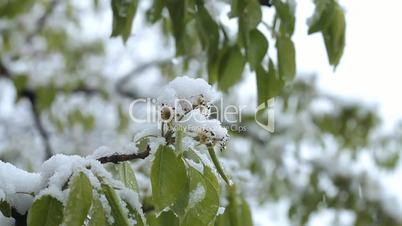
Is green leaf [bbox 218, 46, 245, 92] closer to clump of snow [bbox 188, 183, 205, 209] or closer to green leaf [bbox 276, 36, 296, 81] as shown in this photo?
green leaf [bbox 276, 36, 296, 81]

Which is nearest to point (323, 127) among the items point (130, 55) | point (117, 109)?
point (117, 109)

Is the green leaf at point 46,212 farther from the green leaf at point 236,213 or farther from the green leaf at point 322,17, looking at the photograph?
the green leaf at point 322,17

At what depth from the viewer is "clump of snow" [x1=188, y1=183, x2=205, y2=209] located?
0.79 meters

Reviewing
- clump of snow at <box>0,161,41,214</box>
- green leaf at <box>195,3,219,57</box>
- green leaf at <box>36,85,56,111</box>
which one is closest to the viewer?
clump of snow at <box>0,161,41,214</box>

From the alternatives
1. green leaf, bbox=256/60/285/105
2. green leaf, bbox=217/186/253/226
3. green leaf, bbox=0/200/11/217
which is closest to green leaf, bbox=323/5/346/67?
green leaf, bbox=256/60/285/105

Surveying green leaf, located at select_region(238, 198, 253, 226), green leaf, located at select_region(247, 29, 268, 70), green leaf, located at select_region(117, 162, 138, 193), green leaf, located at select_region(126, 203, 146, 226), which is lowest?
green leaf, located at select_region(238, 198, 253, 226)

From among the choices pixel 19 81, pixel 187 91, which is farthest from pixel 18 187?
pixel 19 81

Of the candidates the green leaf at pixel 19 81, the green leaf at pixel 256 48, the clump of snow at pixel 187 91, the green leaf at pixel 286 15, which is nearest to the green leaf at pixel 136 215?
the clump of snow at pixel 187 91

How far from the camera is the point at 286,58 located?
1.31 m

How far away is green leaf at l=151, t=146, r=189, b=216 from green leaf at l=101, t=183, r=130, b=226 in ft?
0.14

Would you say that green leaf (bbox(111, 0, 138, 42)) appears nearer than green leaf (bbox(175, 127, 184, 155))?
No

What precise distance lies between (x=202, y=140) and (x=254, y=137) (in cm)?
251

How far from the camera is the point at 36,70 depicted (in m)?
3.56

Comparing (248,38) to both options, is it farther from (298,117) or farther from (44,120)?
(44,120)
